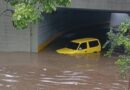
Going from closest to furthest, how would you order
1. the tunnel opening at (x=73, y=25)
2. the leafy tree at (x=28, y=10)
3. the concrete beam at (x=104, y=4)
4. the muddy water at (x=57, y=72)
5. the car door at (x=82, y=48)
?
the leafy tree at (x=28, y=10)
the muddy water at (x=57, y=72)
the concrete beam at (x=104, y=4)
the car door at (x=82, y=48)
the tunnel opening at (x=73, y=25)

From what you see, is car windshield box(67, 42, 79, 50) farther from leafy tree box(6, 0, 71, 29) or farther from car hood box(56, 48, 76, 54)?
leafy tree box(6, 0, 71, 29)

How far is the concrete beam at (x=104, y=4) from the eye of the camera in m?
24.3

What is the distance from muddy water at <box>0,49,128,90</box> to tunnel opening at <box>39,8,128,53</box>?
386cm

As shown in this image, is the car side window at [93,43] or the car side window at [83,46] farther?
the car side window at [93,43]

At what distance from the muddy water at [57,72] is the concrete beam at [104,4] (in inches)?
133

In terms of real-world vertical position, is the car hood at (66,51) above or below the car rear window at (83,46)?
below

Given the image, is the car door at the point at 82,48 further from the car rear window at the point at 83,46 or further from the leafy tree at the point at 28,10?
the leafy tree at the point at 28,10

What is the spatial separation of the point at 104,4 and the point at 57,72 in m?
6.80

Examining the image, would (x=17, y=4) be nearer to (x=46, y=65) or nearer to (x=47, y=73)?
(x=47, y=73)

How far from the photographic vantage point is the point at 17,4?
5.35 metres

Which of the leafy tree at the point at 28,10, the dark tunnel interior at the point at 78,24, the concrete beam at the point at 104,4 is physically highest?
the leafy tree at the point at 28,10

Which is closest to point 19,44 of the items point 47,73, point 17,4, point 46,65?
point 46,65

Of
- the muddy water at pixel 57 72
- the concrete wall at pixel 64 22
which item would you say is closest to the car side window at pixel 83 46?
the muddy water at pixel 57 72

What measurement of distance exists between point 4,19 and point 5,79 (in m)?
7.70
